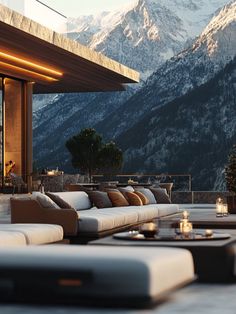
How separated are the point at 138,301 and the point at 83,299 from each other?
1.09ft

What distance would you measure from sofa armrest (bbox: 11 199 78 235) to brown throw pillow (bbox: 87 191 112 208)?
6.76 feet

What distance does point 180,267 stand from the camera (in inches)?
176

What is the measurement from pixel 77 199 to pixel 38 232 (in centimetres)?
308

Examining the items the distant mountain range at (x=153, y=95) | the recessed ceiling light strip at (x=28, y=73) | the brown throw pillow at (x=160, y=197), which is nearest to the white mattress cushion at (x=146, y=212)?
the brown throw pillow at (x=160, y=197)

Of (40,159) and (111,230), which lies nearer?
(111,230)

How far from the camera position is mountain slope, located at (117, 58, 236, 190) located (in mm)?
62750

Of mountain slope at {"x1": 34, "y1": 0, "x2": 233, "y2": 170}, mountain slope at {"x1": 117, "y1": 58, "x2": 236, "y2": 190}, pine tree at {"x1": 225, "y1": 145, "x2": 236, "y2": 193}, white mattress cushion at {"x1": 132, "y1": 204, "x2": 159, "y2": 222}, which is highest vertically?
mountain slope at {"x1": 34, "y1": 0, "x2": 233, "y2": 170}

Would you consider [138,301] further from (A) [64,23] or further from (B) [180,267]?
(A) [64,23]

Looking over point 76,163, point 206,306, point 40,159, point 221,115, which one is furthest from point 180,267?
point 40,159

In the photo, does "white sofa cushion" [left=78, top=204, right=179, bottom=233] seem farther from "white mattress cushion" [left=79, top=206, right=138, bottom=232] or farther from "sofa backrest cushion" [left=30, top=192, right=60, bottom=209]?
"sofa backrest cushion" [left=30, top=192, right=60, bottom=209]

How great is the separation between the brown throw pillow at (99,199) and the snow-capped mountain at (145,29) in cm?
9940

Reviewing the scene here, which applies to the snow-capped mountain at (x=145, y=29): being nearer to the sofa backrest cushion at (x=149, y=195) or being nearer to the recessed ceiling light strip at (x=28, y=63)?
the recessed ceiling light strip at (x=28, y=63)

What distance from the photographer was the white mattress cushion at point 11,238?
5215mm

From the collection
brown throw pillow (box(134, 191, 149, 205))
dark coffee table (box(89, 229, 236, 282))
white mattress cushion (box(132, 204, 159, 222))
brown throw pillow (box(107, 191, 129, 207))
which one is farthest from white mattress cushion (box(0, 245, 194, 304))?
brown throw pillow (box(134, 191, 149, 205))
